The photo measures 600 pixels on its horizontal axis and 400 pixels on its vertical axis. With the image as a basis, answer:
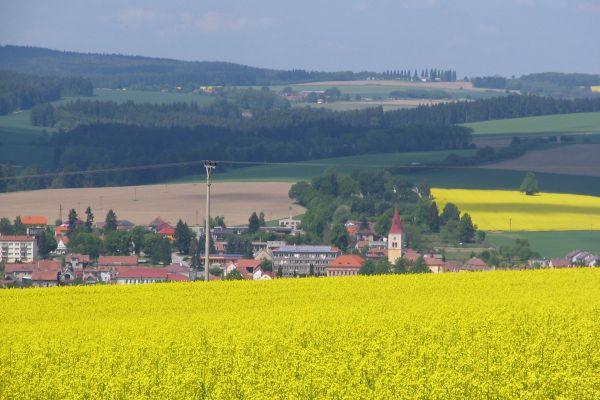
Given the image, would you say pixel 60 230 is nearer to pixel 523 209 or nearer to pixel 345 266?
pixel 345 266

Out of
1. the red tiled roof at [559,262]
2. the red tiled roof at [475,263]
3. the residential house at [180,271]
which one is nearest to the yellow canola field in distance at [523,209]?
the red tiled roof at [475,263]

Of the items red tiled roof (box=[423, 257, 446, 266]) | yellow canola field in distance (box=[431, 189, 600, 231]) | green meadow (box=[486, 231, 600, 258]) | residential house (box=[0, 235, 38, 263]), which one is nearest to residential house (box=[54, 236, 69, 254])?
residential house (box=[0, 235, 38, 263])

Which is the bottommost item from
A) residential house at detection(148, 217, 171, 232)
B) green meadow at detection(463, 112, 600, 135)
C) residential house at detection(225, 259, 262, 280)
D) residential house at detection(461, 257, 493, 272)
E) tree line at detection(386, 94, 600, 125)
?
residential house at detection(461, 257, 493, 272)

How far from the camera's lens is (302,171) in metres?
109

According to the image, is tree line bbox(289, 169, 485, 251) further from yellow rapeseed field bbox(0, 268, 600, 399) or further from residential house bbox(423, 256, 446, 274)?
yellow rapeseed field bbox(0, 268, 600, 399)

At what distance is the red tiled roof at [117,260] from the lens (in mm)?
55278

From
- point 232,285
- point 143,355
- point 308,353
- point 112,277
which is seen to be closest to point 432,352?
point 308,353

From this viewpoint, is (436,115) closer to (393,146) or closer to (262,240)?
(393,146)

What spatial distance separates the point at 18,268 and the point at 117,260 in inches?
280

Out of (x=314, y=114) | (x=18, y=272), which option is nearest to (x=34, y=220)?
(x=18, y=272)

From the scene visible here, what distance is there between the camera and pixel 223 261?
60.2m

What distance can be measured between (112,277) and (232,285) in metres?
19.7

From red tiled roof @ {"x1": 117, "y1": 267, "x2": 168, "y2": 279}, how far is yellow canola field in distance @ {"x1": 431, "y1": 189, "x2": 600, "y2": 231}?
1010 inches

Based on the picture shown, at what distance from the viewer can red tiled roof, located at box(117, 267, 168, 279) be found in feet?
163
